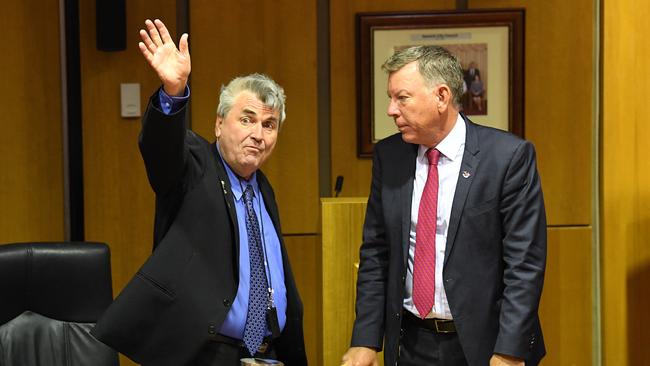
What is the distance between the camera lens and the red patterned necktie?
2.69 meters

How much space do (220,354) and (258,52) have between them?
90.1 inches

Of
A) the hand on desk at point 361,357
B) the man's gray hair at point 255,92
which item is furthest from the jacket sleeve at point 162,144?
the hand on desk at point 361,357

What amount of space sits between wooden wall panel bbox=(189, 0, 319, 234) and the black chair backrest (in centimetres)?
190

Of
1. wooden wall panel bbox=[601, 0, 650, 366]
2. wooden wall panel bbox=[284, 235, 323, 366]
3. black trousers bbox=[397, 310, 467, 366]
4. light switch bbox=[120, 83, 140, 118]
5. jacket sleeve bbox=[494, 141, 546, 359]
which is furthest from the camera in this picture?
wooden wall panel bbox=[284, 235, 323, 366]

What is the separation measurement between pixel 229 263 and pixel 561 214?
2.50 meters

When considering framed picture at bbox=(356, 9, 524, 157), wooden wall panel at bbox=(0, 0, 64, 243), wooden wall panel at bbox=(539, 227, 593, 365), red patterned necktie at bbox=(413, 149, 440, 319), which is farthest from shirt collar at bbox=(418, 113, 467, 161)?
wooden wall panel at bbox=(0, 0, 64, 243)

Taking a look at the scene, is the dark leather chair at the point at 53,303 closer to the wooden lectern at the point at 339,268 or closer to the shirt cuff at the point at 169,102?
the shirt cuff at the point at 169,102

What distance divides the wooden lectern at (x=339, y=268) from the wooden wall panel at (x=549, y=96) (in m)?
1.27

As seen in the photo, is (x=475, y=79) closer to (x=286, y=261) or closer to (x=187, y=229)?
(x=286, y=261)

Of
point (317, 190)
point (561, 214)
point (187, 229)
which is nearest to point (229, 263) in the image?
point (187, 229)

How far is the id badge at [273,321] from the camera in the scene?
108 inches

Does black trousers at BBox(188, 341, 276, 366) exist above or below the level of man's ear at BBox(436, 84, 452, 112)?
below

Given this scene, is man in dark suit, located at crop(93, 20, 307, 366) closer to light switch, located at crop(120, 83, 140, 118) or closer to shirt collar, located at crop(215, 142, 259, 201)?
shirt collar, located at crop(215, 142, 259, 201)

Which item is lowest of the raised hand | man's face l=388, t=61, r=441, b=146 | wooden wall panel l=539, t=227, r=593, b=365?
wooden wall panel l=539, t=227, r=593, b=365
